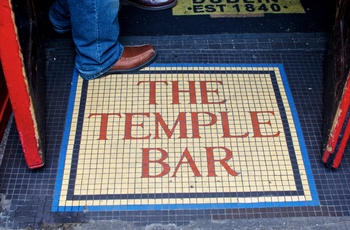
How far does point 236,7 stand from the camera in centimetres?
388

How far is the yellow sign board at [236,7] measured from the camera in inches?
150

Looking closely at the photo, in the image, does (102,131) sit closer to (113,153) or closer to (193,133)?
(113,153)

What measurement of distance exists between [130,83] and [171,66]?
325mm

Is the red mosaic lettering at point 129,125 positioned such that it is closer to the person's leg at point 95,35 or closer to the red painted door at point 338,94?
the person's leg at point 95,35

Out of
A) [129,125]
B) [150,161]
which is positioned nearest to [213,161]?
[150,161]

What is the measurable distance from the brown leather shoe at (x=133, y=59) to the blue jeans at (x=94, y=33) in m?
0.04

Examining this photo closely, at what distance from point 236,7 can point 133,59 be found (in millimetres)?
1111

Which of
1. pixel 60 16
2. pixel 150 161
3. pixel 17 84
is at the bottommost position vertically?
pixel 150 161

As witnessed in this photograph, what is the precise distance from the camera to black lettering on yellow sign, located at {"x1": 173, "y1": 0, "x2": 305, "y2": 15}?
3.83m

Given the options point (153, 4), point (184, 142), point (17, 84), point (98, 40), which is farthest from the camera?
point (153, 4)

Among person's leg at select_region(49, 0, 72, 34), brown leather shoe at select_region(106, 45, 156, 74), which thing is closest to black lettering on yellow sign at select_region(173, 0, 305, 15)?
brown leather shoe at select_region(106, 45, 156, 74)

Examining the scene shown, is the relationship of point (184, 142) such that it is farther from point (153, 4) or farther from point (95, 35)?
point (153, 4)

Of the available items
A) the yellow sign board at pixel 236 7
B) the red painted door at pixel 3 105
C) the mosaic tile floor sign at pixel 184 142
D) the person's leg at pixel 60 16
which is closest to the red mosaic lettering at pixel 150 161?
the mosaic tile floor sign at pixel 184 142

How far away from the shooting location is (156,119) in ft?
9.78
